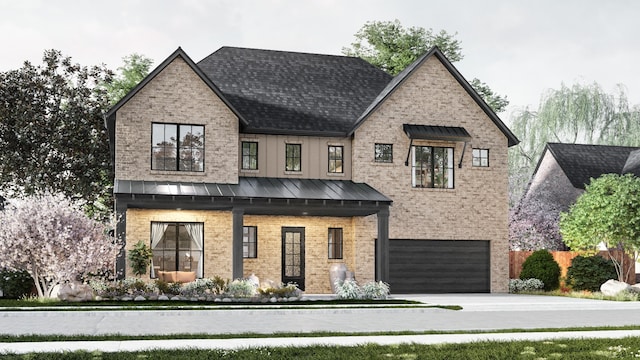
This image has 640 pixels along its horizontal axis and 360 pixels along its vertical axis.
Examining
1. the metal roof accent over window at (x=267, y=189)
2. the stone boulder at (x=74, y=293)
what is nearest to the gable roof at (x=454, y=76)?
the metal roof accent over window at (x=267, y=189)

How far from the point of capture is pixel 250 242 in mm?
31172

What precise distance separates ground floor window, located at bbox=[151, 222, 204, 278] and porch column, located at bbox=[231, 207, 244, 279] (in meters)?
2.84

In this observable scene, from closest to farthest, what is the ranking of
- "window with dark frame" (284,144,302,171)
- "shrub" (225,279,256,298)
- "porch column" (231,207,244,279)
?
"shrub" (225,279,256,298), "porch column" (231,207,244,279), "window with dark frame" (284,144,302,171)

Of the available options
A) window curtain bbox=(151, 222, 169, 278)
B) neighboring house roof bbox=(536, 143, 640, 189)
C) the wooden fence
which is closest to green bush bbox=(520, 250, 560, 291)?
the wooden fence

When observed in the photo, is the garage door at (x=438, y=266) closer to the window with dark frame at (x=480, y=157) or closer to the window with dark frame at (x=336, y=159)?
the window with dark frame at (x=480, y=157)

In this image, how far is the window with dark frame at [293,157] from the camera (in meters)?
31.5

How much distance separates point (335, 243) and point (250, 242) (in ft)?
10.3

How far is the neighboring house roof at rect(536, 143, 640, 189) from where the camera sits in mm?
44406

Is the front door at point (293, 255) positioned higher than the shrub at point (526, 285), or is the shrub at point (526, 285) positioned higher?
the front door at point (293, 255)

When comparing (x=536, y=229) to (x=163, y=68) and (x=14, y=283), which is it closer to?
(x=163, y=68)

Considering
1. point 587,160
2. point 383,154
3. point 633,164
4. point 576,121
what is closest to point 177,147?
point 383,154

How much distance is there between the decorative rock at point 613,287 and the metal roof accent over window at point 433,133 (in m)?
6.99

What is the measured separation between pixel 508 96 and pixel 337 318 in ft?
97.6

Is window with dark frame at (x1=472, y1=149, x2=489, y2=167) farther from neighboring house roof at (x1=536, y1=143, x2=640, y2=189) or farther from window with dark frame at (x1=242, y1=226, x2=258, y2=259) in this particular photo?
neighboring house roof at (x1=536, y1=143, x2=640, y2=189)
